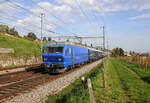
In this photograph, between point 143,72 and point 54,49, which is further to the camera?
point 143,72

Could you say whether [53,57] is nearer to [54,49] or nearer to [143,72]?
[54,49]

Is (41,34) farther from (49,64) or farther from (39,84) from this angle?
(39,84)

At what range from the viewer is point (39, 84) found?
32.6 feet

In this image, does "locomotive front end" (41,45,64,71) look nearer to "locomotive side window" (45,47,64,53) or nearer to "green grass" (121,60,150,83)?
"locomotive side window" (45,47,64,53)

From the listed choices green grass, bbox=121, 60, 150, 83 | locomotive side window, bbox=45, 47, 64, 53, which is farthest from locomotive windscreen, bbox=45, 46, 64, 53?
green grass, bbox=121, 60, 150, 83

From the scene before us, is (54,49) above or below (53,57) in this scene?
above

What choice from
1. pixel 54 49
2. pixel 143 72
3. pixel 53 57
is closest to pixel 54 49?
pixel 54 49

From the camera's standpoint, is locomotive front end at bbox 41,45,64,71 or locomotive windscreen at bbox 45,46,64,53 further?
locomotive windscreen at bbox 45,46,64,53

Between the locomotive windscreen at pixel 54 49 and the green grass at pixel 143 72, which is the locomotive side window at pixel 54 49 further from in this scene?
the green grass at pixel 143 72

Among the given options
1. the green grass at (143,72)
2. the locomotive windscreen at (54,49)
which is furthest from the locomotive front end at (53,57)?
the green grass at (143,72)

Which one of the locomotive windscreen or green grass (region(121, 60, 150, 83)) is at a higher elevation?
the locomotive windscreen

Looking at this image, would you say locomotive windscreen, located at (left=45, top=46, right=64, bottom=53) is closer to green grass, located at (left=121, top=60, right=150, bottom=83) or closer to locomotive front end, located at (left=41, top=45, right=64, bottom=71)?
locomotive front end, located at (left=41, top=45, right=64, bottom=71)

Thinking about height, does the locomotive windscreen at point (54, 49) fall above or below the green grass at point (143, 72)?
above

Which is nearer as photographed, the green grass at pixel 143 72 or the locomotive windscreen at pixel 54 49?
the green grass at pixel 143 72
